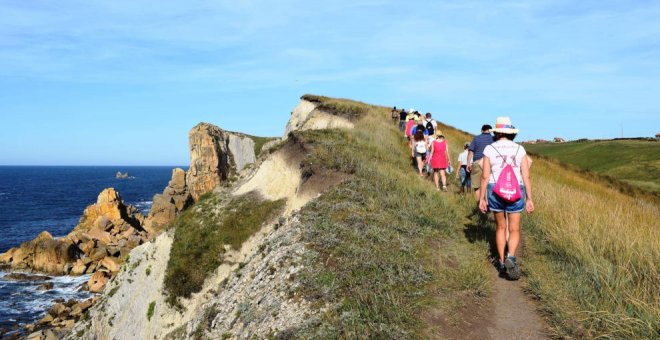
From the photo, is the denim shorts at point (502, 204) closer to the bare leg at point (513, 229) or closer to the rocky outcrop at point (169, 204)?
the bare leg at point (513, 229)

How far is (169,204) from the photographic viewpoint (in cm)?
6372

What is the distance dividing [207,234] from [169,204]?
1974 inches

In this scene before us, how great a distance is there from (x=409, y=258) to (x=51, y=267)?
47135mm

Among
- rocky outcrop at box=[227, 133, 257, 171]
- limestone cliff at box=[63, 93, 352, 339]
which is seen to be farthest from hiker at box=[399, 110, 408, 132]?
rocky outcrop at box=[227, 133, 257, 171]

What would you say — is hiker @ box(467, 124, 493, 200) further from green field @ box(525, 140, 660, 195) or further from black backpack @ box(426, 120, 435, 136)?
green field @ box(525, 140, 660, 195)

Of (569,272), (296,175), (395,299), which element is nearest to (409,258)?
(395,299)

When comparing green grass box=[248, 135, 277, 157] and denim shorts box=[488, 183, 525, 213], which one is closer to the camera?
denim shorts box=[488, 183, 525, 213]

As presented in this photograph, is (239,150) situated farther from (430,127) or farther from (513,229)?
(513,229)

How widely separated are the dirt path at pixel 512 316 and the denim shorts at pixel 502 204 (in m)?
1.38

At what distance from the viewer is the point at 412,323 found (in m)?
6.04

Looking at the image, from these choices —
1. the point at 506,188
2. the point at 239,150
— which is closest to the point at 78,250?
the point at 239,150

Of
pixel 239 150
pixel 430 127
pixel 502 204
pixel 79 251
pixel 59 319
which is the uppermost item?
pixel 239 150

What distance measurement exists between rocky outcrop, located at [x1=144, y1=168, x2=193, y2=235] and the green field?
173 ft

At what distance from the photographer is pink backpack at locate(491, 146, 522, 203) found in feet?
25.7
